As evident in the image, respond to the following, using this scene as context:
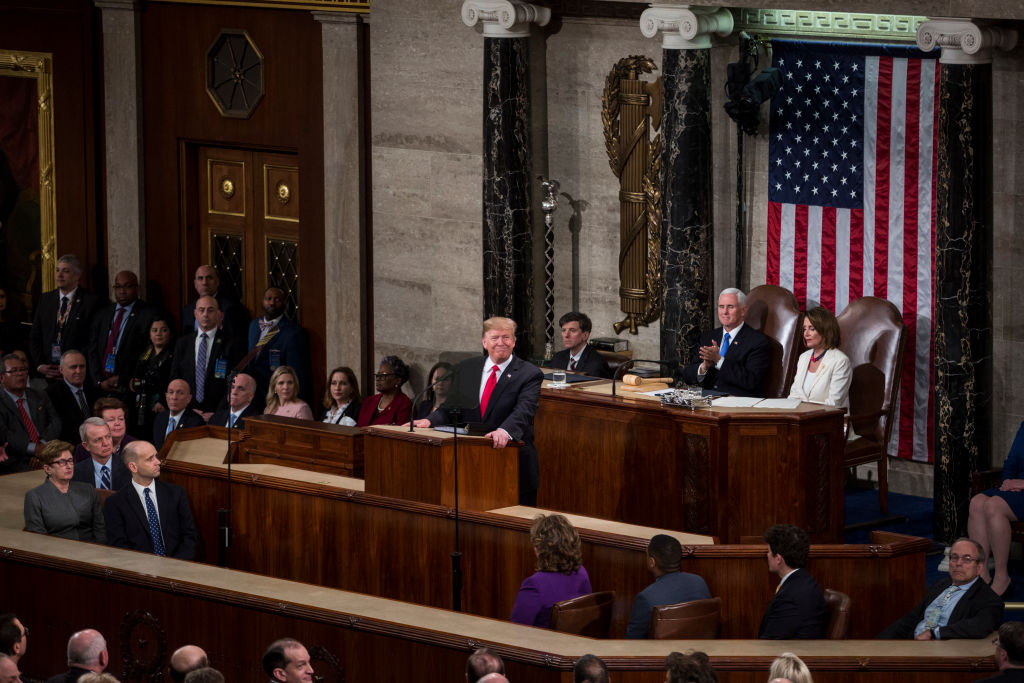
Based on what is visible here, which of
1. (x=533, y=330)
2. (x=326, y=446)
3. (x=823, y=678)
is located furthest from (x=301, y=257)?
(x=823, y=678)

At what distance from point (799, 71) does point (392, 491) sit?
172 inches

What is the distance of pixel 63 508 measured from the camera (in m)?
9.31

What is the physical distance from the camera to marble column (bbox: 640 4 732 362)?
11438 millimetres

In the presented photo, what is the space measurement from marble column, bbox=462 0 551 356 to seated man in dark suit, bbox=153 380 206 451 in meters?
2.25

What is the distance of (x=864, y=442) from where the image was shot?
11109mm

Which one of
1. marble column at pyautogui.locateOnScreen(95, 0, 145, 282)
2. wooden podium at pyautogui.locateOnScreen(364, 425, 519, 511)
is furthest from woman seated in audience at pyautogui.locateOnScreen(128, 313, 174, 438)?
wooden podium at pyautogui.locateOnScreen(364, 425, 519, 511)

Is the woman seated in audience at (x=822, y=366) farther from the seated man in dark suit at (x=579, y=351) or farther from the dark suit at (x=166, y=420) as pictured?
the dark suit at (x=166, y=420)

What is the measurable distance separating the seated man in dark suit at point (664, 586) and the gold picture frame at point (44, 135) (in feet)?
30.0

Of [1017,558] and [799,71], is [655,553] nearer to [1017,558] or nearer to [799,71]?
[1017,558]

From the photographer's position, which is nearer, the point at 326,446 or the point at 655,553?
the point at 655,553

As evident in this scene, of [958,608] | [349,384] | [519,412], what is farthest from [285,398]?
[958,608]

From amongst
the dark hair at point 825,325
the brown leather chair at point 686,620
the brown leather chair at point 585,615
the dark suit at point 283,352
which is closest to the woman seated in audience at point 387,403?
the dark suit at point 283,352

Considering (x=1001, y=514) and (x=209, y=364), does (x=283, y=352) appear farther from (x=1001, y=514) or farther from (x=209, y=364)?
(x=1001, y=514)

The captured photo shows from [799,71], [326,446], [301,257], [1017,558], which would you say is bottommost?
[1017,558]
